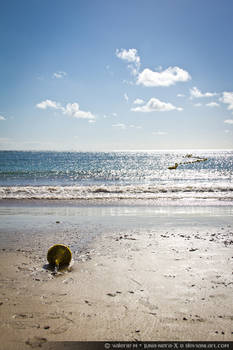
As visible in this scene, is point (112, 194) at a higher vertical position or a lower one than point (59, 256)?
lower

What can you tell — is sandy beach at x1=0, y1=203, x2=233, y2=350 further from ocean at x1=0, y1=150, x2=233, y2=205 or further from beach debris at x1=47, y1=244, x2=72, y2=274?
ocean at x1=0, y1=150, x2=233, y2=205

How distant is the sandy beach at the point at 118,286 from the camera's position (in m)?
3.52

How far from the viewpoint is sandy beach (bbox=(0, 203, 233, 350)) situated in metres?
3.52

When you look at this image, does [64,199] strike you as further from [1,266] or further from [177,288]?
[177,288]

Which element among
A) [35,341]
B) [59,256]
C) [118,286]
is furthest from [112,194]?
[35,341]

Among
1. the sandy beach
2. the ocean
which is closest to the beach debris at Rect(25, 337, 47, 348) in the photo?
the sandy beach

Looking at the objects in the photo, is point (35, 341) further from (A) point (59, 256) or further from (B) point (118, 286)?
(A) point (59, 256)

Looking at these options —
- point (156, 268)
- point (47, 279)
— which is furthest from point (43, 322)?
point (156, 268)

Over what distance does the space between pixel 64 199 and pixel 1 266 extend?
12.3m

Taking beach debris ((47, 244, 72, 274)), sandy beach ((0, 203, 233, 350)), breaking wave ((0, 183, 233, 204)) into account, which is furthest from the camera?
breaking wave ((0, 183, 233, 204))

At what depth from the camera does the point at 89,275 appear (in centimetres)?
531

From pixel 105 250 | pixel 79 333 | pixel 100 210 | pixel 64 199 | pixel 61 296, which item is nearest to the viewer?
pixel 79 333

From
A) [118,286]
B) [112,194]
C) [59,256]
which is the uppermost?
[59,256]

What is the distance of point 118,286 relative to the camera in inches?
189
